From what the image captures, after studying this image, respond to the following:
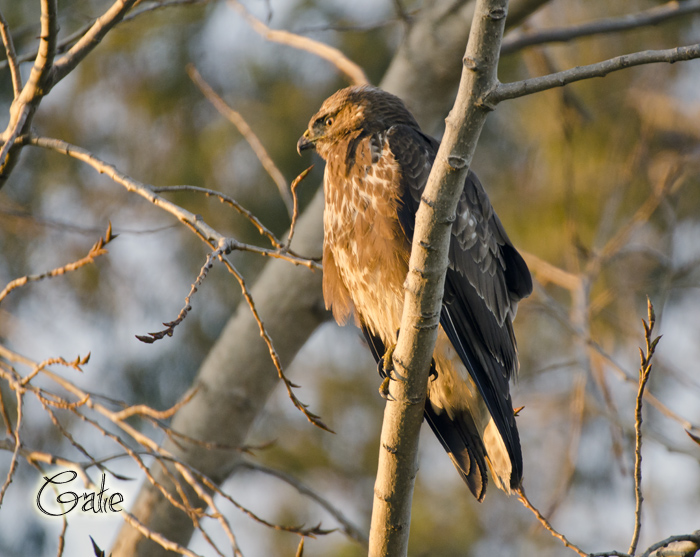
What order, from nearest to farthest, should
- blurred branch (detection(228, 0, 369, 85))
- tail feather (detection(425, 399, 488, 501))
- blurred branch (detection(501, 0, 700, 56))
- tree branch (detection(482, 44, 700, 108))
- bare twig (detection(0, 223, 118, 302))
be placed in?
tree branch (detection(482, 44, 700, 108)), bare twig (detection(0, 223, 118, 302)), tail feather (detection(425, 399, 488, 501)), blurred branch (detection(228, 0, 369, 85)), blurred branch (detection(501, 0, 700, 56))

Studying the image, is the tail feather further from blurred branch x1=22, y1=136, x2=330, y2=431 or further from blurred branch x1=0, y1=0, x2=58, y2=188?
blurred branch x1=0, y1=0, x2=58, y2=188

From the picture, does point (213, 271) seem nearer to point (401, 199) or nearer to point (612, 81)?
point (401, 199)

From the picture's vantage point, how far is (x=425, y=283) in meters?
2.16

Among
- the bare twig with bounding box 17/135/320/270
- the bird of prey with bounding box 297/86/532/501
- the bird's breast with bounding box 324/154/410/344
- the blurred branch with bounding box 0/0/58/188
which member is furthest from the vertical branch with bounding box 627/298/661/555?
the blurred branch with bounding box 0/0/58/188

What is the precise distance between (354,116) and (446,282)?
1.12 m

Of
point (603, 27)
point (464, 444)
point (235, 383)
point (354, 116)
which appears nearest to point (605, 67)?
point (464, 444)

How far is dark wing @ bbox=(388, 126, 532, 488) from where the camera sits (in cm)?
293

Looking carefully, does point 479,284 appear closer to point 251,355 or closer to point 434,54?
point 251,355

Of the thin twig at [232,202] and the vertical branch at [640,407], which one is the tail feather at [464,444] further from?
the thin twig at [232,202]

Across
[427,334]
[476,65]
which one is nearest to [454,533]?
[427,334]

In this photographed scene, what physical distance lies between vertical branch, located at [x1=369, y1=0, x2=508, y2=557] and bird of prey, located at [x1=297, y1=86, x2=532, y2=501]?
1.83 feet

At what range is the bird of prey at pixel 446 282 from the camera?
9.70 feet

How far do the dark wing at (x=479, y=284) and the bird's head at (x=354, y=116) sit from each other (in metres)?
0.30

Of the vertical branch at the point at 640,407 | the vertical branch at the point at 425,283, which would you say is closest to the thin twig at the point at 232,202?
the vertical branch at the point at 425,283
